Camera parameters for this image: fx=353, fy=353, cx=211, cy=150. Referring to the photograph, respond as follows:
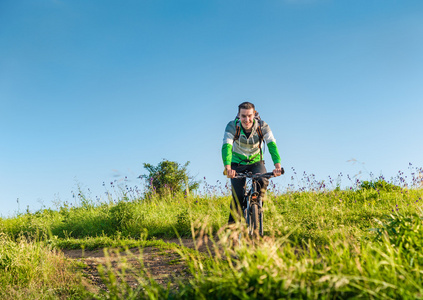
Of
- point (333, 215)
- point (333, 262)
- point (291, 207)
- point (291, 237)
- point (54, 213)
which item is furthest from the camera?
point (54, 213)

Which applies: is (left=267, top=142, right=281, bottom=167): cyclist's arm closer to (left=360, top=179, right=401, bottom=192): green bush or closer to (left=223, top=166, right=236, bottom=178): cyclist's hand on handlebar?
(left=223, top=166, right=236, bottom=178): cyclist's hand on handlebar

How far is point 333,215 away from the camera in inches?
348

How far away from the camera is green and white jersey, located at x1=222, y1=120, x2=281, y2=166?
6.41 meters

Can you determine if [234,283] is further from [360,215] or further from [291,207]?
[291,207]

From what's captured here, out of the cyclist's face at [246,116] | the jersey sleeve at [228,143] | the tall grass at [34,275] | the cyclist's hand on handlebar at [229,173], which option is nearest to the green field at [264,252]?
the tall grass at [34,275]

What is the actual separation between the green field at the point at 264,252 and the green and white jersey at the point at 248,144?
1231 mm

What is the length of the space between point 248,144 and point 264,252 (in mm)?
3645

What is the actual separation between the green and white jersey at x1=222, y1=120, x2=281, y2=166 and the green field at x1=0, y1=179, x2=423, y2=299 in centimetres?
123

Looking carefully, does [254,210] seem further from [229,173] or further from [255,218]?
[229,173]

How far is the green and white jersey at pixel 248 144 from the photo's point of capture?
641 cm

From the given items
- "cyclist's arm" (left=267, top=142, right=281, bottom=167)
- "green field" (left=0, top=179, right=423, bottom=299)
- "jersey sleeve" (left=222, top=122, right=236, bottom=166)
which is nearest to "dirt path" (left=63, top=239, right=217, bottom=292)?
"green field" (left=0, top=179, right=423, bottom=299)

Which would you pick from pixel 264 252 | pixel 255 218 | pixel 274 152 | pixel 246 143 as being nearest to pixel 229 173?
pixel 255 218

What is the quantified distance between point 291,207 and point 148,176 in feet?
31.0

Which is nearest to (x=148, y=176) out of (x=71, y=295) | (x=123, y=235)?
(x=123, y=235)
